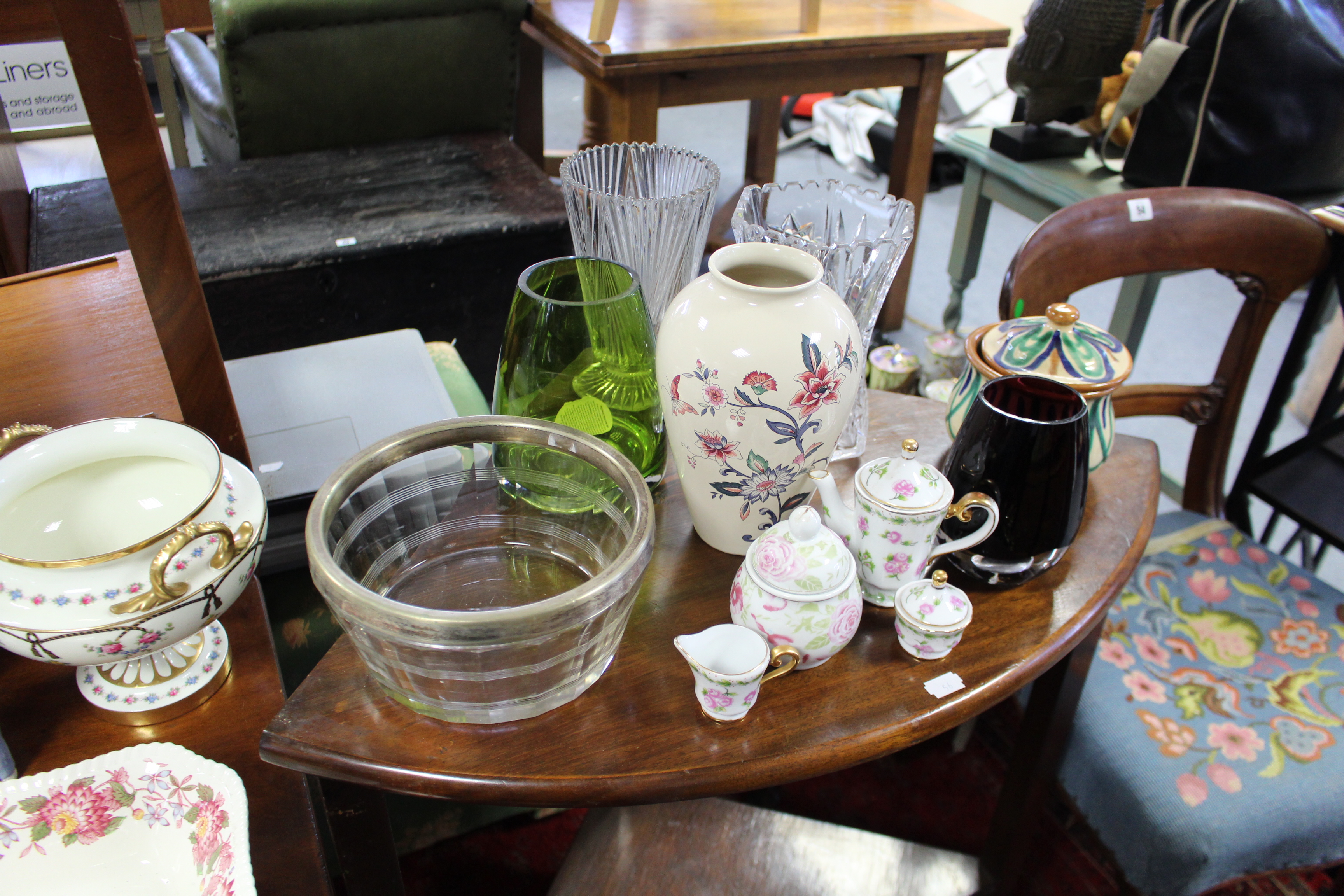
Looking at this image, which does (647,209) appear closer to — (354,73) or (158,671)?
(158,671)

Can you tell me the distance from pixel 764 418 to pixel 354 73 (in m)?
1.35

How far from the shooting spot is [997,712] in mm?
1217

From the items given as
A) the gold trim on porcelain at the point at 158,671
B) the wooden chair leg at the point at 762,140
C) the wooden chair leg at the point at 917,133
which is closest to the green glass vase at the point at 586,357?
the gold trim on porcelain at the point at 158,671

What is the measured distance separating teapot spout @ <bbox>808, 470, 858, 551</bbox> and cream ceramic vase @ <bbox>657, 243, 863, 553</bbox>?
27mm

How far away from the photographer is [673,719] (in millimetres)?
527

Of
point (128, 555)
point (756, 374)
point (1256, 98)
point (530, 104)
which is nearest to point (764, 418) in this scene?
point (756, 374)

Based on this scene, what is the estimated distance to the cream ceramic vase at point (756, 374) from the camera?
1.72ft

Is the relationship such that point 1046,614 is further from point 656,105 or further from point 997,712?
point 656,105

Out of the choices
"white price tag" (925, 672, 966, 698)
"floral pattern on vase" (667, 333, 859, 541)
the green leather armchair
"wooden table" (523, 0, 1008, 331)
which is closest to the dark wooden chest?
the green leather armchair

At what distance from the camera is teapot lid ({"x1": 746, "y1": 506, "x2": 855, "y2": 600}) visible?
0.51 metres

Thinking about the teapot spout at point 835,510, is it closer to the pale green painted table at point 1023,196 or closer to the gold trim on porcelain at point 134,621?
the gold trim on porcelain at point 134,621

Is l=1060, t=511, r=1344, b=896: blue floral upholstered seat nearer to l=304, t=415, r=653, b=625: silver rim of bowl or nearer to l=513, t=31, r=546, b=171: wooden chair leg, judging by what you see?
l=304, t=415, r=653, b=625: silver rim of bowl

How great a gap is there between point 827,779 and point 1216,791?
485mm

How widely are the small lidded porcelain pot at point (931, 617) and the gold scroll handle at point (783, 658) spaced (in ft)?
0.24
